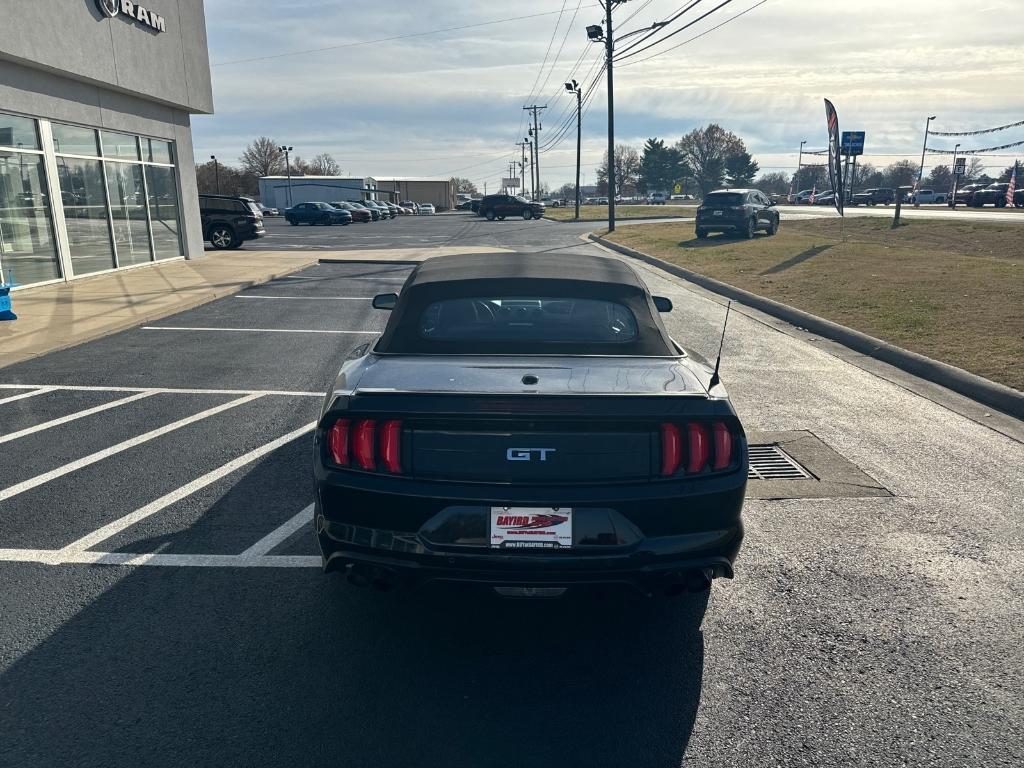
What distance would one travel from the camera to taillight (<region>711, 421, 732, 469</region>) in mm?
3062

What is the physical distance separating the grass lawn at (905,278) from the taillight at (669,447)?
223 inches

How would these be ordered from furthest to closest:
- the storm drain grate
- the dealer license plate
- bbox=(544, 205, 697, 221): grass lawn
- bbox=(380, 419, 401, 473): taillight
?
1. bbox=(544, 205, 697, 221): grass lawn
2. the storm drain grate
3. bbox=(380, 419, 401, 473): taillight
4. the dealer license plate

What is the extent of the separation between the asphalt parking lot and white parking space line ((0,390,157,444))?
19 cm

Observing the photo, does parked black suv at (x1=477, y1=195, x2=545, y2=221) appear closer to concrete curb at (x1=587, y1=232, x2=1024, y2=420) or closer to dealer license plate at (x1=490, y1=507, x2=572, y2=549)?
concrete curb at (x1=587, y1=232, x2=1024, y2=420)

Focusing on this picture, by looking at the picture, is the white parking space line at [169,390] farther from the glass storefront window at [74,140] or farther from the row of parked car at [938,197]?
the row of parked car at [938,197]

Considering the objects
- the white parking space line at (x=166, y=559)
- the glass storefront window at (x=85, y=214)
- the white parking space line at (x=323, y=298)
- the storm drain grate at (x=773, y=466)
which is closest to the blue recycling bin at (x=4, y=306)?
the white parking space line at (x=323, y=298)

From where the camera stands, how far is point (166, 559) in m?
3.99

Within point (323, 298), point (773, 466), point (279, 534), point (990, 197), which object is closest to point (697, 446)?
point (279, 534)

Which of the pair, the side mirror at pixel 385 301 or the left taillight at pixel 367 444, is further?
the side mirror at pixel 385 301

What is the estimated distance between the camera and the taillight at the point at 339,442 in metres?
3.09

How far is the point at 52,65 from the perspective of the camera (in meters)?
14.2

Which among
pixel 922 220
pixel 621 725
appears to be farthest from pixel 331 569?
pixel 922 220

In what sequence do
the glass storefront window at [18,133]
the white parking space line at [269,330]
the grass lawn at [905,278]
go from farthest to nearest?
the glass storefront window at [18,133], the white parking space line at [269,330], the grass lawn at [905,278]

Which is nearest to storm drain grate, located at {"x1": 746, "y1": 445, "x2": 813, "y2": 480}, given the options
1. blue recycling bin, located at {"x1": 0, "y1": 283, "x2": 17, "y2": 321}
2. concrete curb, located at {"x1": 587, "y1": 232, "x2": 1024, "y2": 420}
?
concrete curb, located at {"x1": 587, "y1": 232, "x2": 1024, "y2": 420}
